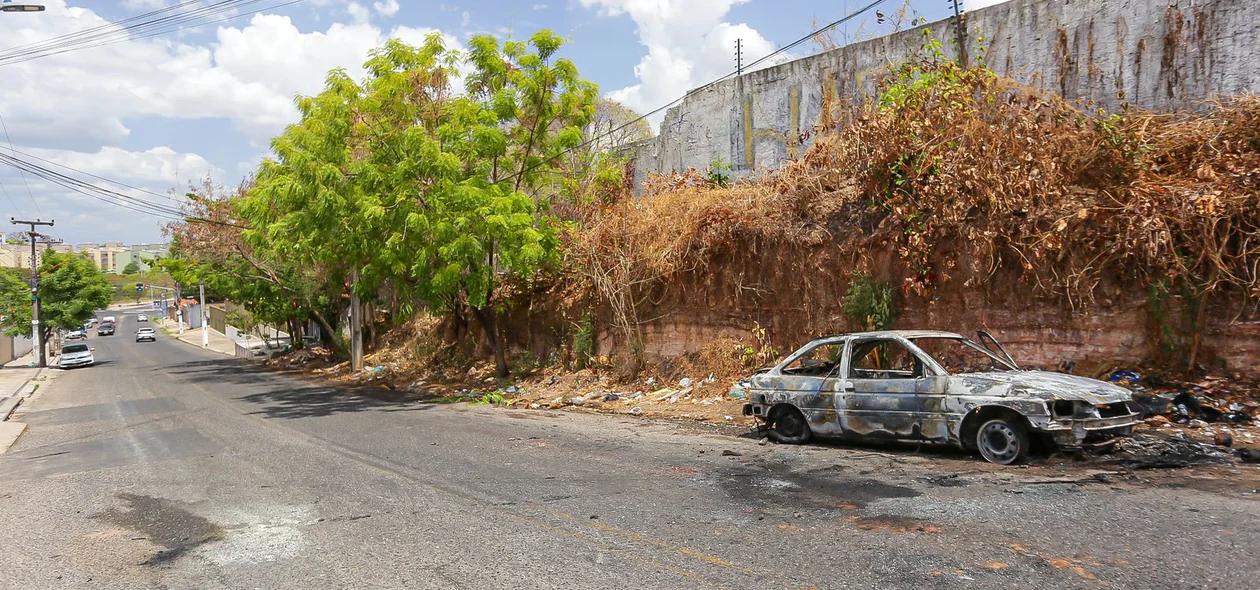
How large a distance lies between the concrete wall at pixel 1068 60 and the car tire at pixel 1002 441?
23.8ft

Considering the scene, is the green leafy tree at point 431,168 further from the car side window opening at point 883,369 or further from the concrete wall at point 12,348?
the concrete wall at point 12,348

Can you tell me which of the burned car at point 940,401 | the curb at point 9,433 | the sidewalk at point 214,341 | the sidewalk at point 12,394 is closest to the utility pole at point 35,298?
the sidewalk at point 12,394

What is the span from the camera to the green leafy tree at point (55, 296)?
1674 inches

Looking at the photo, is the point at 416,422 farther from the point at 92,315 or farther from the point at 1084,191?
the point at 92,315

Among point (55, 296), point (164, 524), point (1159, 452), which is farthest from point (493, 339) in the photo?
point (55, 296)

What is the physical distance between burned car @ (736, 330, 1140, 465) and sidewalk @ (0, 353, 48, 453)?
12366 mm

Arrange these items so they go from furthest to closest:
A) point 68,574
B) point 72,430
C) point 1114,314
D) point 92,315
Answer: point 92,315, point 72,430, point 1114,314, point 68,574

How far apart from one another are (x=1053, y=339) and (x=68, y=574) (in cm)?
1105

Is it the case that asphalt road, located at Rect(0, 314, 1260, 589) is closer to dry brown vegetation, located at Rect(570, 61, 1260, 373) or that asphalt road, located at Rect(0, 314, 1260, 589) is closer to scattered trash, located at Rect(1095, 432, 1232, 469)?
scattered trash, located at Rect(1095, 432, 1232, 469)

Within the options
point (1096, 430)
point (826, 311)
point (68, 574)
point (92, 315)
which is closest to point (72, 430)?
point (68, 574)

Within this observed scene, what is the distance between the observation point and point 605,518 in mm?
6266

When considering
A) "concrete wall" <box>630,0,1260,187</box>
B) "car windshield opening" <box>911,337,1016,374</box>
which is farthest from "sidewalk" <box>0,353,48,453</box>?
"concrete wall" <box>630,0,1260,187</box>

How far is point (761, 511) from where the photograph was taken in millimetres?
6301

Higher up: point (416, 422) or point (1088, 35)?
point (1088, 35)
